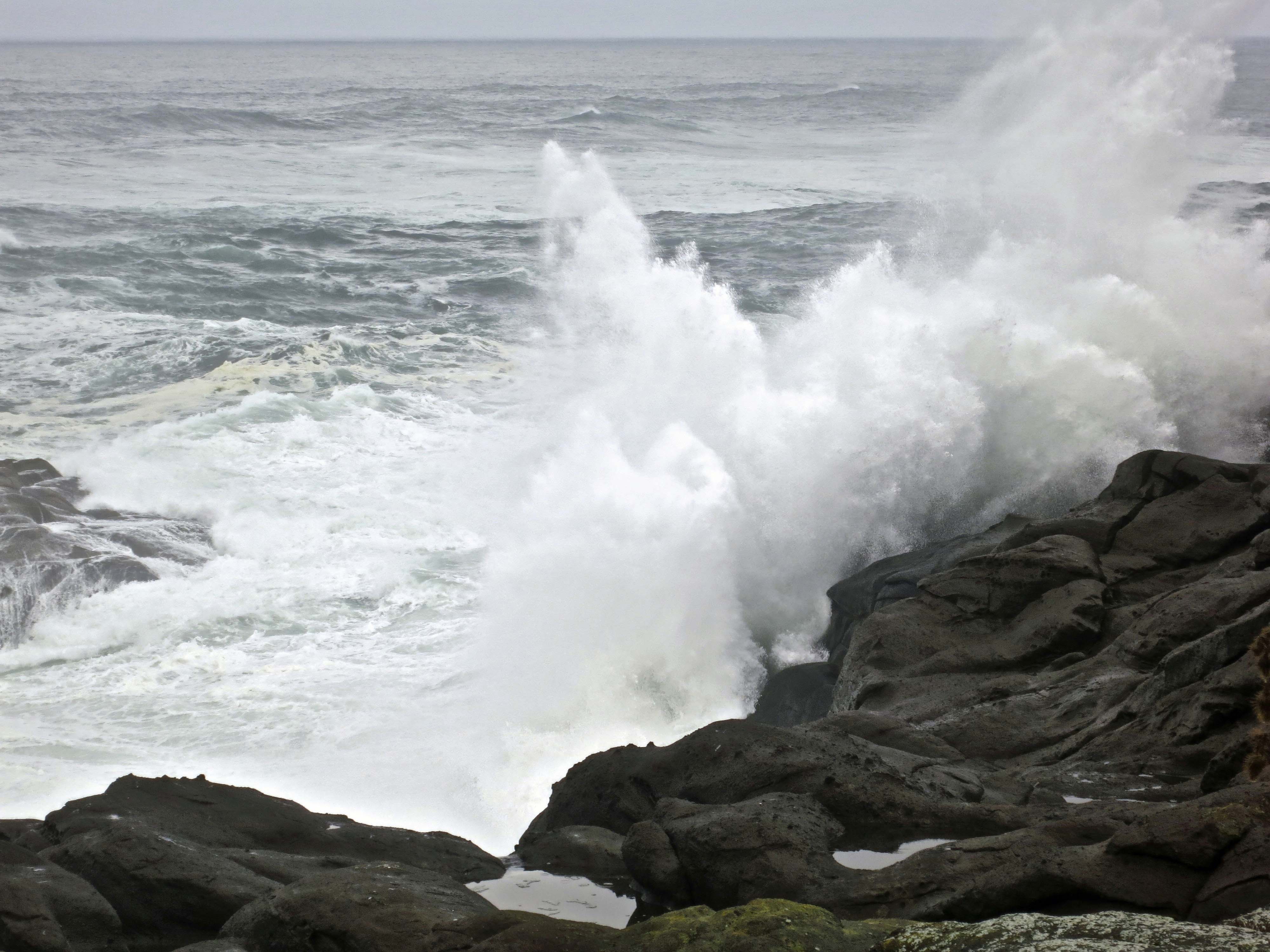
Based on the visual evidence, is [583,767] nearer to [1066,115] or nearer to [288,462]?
[288,462]

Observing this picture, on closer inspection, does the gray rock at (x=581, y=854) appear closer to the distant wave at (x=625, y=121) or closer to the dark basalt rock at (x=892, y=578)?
the dark basalt rock at (x=892, y=578)

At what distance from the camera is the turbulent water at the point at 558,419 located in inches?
293

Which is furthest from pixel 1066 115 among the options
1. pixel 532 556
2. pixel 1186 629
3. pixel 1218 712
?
pixel 1218 712

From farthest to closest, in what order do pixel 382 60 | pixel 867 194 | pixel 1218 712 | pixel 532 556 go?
pixel 382 60, pixel 867 194, pixel 532 556, pixel 1218 712

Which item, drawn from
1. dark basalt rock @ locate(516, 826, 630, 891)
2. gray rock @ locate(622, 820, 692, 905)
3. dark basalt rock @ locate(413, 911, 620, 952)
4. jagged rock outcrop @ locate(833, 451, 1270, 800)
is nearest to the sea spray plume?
jagged rock outcrop @ locate(833, 451, 1270, 800)

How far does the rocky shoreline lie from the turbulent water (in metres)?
1.83

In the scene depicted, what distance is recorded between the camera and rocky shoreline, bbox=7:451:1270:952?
3.01 meters

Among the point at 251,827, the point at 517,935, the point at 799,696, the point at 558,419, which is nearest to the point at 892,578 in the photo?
the point at 799,696

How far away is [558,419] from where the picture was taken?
12.7 meters

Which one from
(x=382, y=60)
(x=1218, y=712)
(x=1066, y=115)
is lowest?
(x=1218, y=712)

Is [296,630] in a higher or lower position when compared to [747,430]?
lower

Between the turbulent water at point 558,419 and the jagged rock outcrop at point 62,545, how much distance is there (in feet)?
0.62

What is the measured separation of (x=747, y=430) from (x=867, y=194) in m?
19.0

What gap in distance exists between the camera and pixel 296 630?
830 cm
